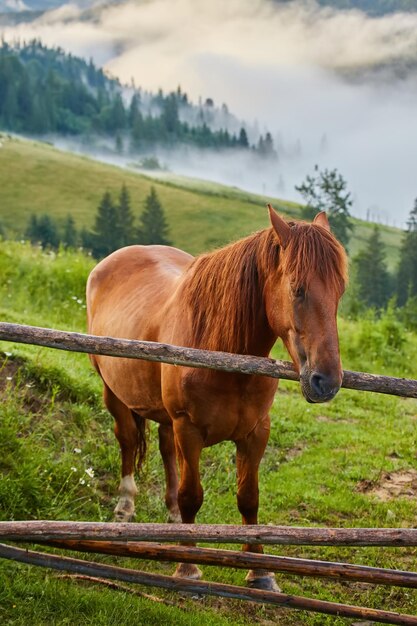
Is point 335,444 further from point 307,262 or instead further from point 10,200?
point 10,200

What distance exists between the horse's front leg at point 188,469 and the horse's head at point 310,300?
1104 mm

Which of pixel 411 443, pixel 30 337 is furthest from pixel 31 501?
pixel 411 443

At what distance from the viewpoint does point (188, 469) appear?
444 centimetres

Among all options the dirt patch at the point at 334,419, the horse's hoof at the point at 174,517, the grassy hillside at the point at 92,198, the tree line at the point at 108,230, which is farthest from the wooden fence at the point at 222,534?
the grassy hillside at the point at 92,198

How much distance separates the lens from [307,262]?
3.38 meters

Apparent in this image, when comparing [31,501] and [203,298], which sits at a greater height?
[203,298]

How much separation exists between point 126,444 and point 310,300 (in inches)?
130

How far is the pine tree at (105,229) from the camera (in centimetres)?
7881

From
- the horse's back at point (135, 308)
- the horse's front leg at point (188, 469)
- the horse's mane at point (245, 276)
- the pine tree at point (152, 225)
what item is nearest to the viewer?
the horse's mane at point (245, 276)

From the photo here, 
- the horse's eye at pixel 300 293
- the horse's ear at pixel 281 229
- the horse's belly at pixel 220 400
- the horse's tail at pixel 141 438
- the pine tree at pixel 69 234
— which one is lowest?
the horse's tail at pixel 141 438

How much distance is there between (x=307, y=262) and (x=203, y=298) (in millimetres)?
1143

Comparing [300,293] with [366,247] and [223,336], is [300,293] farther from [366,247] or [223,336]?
[366,247]

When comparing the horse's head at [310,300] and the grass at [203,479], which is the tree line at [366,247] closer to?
the grass at [203,479]

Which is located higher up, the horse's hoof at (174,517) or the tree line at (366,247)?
the tree line at (366,247)
